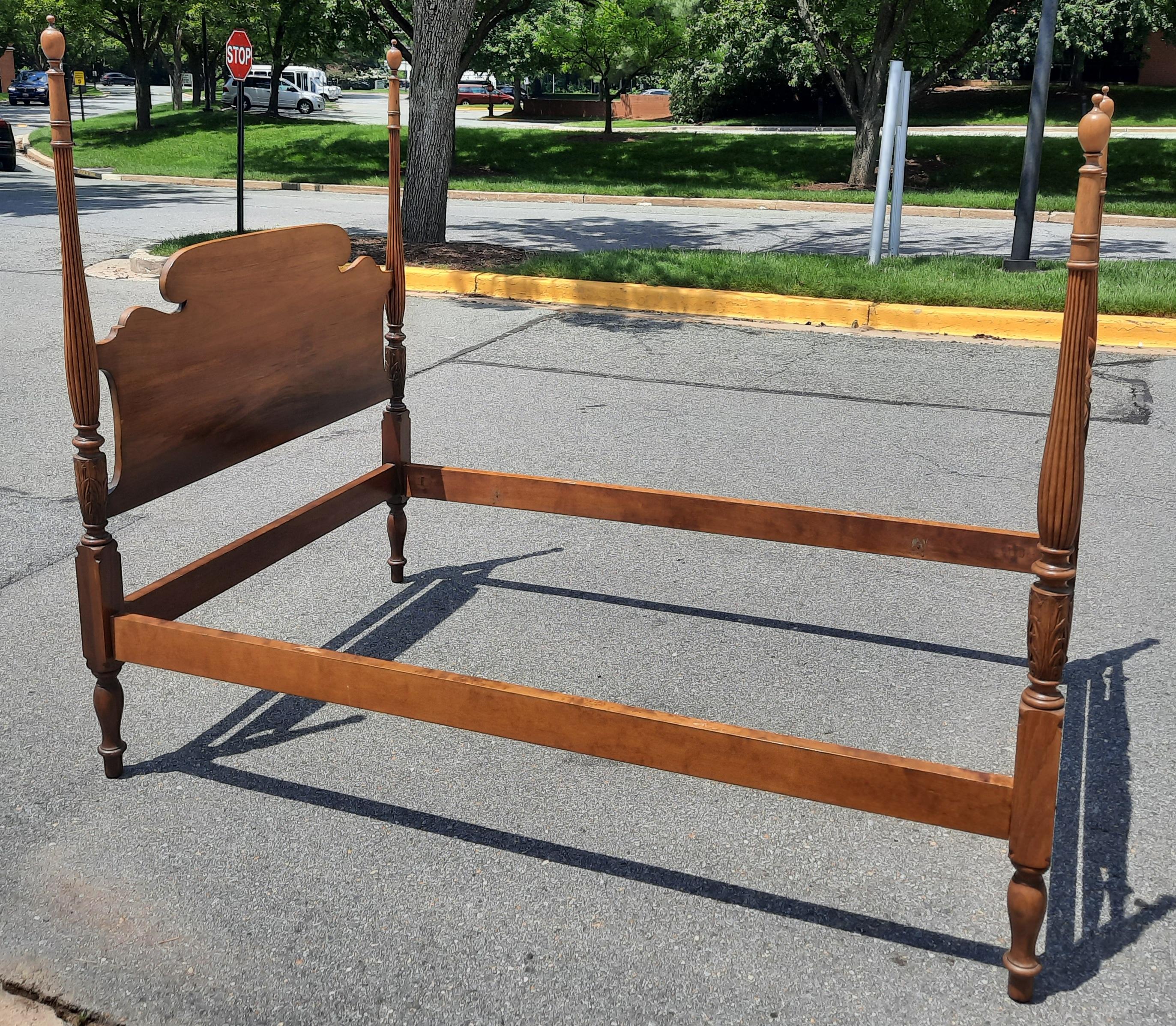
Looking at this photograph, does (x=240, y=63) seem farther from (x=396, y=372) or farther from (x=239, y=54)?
(x=396, y=372)

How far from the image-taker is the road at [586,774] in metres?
2.58

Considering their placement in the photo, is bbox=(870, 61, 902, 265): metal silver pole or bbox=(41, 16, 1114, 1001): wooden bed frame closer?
bbox=(41, 16, 1114, 1001): wooden bed frame

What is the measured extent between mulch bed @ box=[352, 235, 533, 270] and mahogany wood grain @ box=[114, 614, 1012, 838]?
8.63 m

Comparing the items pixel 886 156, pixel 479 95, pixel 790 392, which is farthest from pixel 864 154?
pixel 479 95

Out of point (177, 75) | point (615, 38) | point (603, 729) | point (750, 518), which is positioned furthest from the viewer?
point (177, 75)

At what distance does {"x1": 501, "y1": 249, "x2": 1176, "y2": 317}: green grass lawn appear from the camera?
9.45 metres

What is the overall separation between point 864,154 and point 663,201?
4.08m

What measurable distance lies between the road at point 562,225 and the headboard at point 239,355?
9.29 m

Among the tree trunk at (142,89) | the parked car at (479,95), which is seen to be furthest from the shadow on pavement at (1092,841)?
the parked car at (479,95)

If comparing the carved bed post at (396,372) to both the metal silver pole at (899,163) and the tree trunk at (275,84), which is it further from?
the tree trunk at (275,84)

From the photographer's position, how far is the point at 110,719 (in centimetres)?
324

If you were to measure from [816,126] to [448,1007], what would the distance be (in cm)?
3971

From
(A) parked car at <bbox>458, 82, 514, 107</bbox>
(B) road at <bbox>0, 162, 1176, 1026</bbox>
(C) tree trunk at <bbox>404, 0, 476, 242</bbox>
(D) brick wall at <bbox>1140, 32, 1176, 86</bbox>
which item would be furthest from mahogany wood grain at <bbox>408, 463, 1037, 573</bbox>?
(A) parked car at <bbox>458, 82, 514, 107</bbox>

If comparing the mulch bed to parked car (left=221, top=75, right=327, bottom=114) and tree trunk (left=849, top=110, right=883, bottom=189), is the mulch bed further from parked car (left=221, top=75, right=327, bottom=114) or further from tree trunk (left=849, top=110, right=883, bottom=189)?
parked car (left=221, top=75, right=327, bottom=114)
